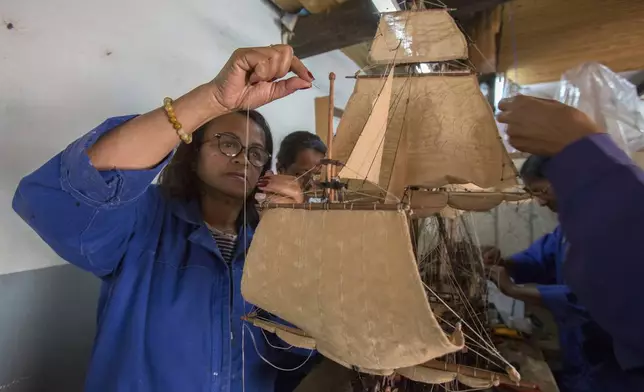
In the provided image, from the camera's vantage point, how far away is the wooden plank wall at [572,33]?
6.00ft

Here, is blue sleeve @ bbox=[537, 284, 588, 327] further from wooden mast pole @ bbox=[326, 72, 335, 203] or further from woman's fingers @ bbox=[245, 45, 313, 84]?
woman's fingers @ bbox=[245, 45, 313, 84]

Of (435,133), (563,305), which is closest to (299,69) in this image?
(435,133)

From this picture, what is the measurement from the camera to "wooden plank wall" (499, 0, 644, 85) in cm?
183

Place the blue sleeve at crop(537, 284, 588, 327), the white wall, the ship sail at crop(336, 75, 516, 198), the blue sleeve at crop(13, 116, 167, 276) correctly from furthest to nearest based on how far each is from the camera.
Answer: the blue sleeve at crop(537, 284, 588, 327), the ship sail at crop(336, 75, 516, 198), the white wall, the blue sleeve at crop(13, 116, 167, 276)

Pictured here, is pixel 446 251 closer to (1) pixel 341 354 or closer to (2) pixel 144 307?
(1) pixel 341 354

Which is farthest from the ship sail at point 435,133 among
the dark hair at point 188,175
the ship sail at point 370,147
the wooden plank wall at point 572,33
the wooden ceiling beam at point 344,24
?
the wooden plank wall at point 572,33

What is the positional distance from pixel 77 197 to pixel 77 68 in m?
0.56

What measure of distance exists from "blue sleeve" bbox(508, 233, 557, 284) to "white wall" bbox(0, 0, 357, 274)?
1.50 m

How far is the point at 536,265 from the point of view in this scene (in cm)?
174

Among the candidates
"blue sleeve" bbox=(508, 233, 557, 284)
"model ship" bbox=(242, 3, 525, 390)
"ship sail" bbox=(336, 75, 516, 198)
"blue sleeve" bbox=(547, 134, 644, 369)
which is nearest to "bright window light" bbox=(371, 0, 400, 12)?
"model ship" bbox=(242, 3, 525, 390)

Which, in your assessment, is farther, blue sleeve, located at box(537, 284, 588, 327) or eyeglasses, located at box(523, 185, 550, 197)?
blue sleeve, located at box(537, 284, 588, 327)

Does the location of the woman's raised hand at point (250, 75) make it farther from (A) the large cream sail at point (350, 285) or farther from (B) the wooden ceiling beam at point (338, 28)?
(B) the wooden ceiling beam at point (338, 28)

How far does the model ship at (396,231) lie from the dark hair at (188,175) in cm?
21

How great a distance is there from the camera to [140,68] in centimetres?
115
